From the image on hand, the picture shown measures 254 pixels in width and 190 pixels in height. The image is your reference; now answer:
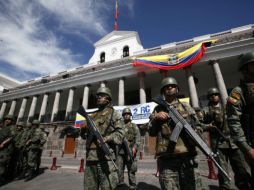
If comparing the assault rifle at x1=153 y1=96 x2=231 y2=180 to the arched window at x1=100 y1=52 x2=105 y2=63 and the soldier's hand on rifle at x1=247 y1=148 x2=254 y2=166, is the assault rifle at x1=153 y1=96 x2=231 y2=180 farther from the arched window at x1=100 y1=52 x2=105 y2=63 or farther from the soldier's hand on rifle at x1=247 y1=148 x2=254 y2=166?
the arched window at x1=100 y1=52 x2=105 y2=63

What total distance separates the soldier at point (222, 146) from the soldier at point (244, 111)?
136cm

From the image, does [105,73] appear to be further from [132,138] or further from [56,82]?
[132,138]

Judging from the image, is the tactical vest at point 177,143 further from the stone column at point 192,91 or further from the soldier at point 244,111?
the stone column at point 192,91

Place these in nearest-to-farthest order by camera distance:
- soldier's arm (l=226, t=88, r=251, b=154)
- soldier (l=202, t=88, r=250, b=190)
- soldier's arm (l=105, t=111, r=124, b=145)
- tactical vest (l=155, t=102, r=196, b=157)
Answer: soldier's arm (l=226, t=88, r=251, b=154) → tactical vest (l=155, t=102, r=196, b=157) → soldier's arm (l=105, t=111, r=124, b=145) → soldier (l=202, t=88, r=250, b=190)

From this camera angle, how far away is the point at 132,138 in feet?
15.9

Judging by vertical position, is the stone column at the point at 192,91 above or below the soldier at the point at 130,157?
above

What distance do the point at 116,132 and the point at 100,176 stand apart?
0.75 m

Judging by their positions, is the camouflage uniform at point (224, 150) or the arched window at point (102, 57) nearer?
the camouflage uniform at point (224, 150)

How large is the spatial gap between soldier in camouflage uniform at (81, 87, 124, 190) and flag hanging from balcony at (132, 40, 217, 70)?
11197 mm

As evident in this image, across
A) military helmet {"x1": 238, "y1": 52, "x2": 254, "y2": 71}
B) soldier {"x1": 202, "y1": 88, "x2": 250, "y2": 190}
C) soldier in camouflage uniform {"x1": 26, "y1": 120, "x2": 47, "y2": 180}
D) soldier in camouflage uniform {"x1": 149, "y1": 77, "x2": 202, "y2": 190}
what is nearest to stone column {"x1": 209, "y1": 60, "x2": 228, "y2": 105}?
soldier {"x1": 202, "y1": 88, "x2": 250, "y2": 190}

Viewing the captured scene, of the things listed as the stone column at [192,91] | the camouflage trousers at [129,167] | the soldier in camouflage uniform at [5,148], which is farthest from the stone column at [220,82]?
the soldier in camouflage uniform at [5,148]

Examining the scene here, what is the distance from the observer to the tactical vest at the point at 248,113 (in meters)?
1.84

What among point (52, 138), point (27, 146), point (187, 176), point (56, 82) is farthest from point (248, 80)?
point (56, 82)

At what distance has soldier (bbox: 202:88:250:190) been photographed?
3.05 m
